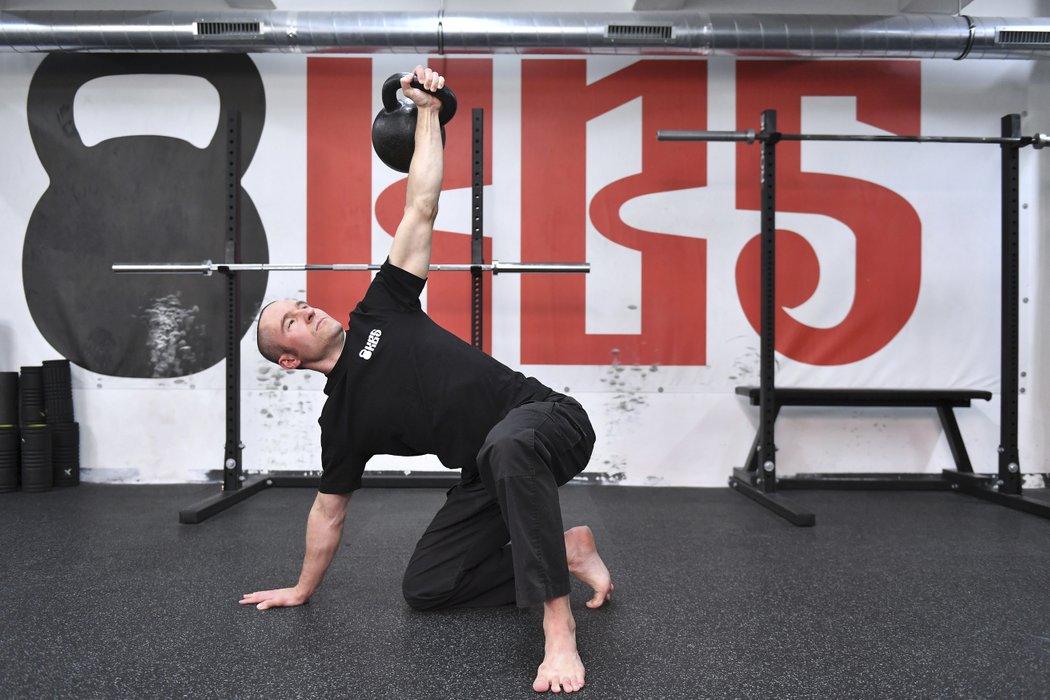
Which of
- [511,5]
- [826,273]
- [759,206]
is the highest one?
[511,5]

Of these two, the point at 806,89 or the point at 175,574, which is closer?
the point at 175,574

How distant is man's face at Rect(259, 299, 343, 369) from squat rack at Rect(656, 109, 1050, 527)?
1854 millimetres

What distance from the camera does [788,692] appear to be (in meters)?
1.33

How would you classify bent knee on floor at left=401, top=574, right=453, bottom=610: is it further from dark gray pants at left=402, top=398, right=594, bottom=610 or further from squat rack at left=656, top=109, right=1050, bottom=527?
squat rack at left=656, top=109, right=1050, bottom=527

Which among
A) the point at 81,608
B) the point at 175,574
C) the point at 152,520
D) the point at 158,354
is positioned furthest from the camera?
the point at 158,354

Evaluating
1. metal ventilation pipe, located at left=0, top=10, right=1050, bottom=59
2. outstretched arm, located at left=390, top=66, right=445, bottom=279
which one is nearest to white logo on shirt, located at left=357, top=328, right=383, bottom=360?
outstretched arm, located at left=390, top=66, right=445, bottom=279

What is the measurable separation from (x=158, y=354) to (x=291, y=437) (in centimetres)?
85

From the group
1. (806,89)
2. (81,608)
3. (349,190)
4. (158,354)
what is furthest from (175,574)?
(806,89)

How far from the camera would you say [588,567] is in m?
1.84

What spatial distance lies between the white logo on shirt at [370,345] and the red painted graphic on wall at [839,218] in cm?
244

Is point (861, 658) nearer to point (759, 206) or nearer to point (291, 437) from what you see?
point (759, 206)

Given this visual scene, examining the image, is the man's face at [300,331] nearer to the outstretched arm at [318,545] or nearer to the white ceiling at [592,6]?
the outstretched arm at [318,545]

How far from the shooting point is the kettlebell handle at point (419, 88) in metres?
1.76

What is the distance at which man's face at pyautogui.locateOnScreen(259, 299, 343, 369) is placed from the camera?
1.66 m
